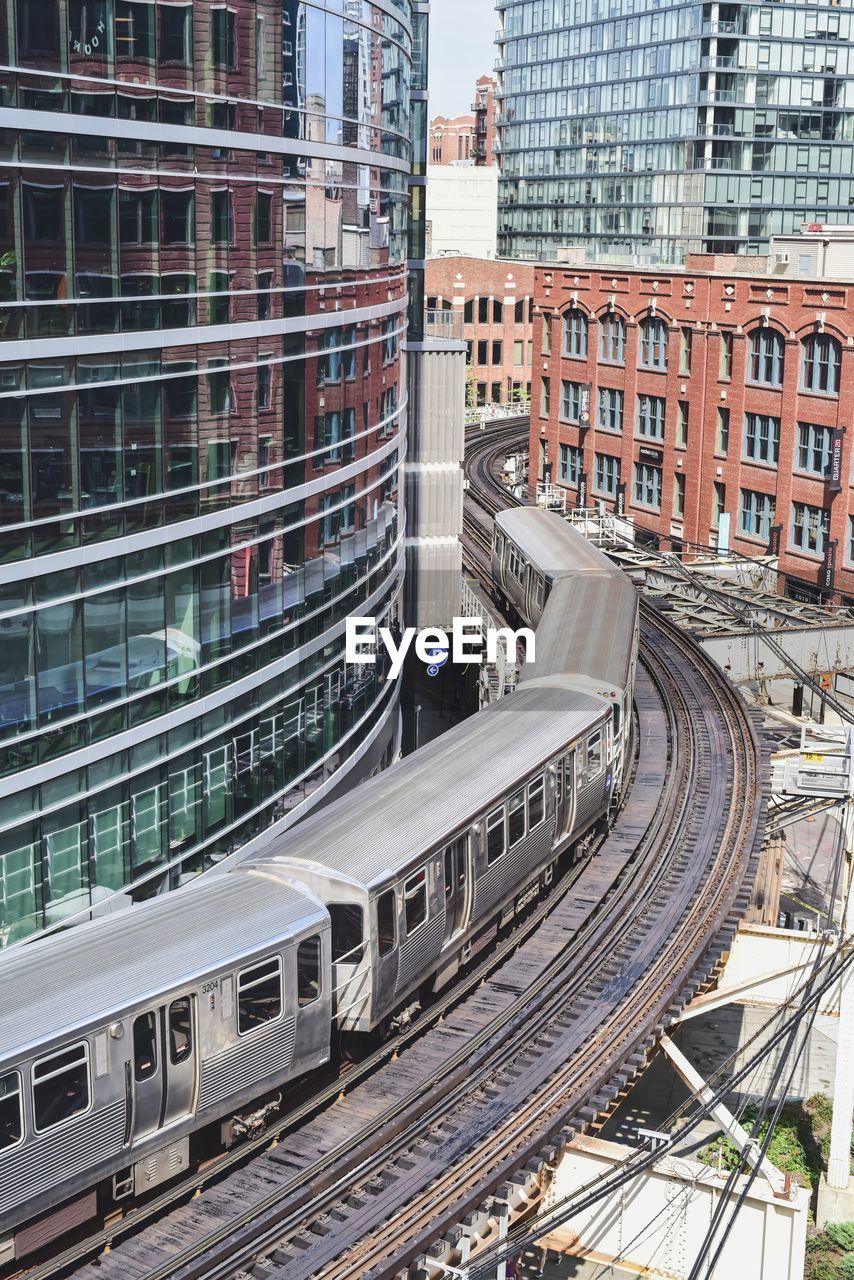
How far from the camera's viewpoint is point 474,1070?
63.5 ft

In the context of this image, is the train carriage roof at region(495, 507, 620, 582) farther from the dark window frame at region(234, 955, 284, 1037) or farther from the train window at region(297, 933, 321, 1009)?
the dark window frame at region(234, 955, 284, 1037)

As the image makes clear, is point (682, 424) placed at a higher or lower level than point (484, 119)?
lower

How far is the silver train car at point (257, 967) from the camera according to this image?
1482 cm

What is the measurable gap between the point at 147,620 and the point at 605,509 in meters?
47.1

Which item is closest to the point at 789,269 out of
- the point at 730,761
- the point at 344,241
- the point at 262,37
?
the point at 730,761

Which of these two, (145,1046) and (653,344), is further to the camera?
(653,344)

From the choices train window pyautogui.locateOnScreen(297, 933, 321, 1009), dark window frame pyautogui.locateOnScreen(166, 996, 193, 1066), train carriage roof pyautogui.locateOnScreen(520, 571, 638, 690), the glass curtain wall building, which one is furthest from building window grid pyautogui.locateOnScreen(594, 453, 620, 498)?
dark window frame pyautogui.locateOnScreen(166, 996, 193, 1066)

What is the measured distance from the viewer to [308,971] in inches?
687

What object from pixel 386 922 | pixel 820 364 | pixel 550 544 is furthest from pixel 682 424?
pixel 386 922

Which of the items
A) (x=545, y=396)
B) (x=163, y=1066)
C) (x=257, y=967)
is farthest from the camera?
(x=545, y=396)

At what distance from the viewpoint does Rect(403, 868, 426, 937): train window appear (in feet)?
62.7

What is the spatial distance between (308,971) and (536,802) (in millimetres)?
6747

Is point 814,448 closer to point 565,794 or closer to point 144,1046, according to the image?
point 565,794

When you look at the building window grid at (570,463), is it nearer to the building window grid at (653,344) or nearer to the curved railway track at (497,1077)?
the building window grid at (653,344)
